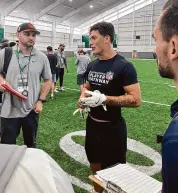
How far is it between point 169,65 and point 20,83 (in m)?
2.60

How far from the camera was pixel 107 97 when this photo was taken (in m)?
2.73

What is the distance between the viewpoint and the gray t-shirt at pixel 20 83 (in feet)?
11.3

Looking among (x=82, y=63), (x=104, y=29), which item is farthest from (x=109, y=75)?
(x=82, y=63)

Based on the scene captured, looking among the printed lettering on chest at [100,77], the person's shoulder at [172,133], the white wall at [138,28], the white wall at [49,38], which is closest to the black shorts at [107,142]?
the printed lettering on chest at [100,77]

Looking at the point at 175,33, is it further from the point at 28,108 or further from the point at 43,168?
the point at 28,108

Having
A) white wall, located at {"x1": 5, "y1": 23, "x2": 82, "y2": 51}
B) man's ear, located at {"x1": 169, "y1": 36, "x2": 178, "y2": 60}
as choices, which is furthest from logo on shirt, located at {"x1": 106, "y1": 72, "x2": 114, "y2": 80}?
white wall, located at {"x1": 5, "y1": 23, "x2": 82, "y2": 51}

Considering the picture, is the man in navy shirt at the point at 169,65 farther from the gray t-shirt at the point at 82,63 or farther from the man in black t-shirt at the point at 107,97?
the gray t-shirt at the point at 82,63

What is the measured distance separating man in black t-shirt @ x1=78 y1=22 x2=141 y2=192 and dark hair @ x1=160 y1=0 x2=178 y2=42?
1526mm

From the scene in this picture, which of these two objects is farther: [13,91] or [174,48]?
[13,91]

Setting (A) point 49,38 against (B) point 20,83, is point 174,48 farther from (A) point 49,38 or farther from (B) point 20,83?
(A) point 49,38

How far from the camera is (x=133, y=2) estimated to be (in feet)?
142

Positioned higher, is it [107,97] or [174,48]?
[174,48]

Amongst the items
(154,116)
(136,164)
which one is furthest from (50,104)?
(136,164)

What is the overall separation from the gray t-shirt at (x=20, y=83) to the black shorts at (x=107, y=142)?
94 centimetres
